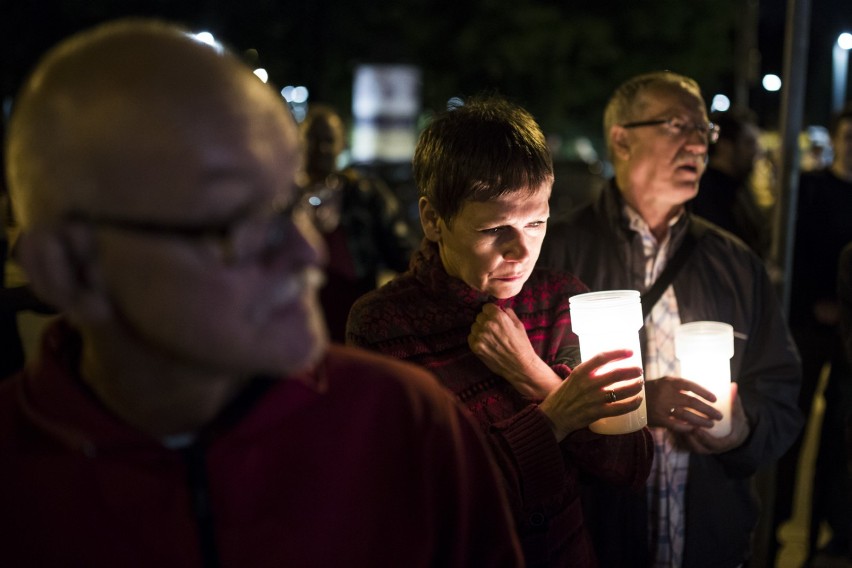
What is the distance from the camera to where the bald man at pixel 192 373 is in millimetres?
1366

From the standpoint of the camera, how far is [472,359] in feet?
7.97

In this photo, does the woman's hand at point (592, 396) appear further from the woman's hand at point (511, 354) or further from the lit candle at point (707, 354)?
the lit candle at point (707, 354)

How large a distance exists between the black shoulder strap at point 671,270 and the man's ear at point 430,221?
3.02 feet

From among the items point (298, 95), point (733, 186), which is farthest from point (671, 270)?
point (298, 95)

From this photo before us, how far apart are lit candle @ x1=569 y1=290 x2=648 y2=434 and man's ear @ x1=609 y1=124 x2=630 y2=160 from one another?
1.33 metres

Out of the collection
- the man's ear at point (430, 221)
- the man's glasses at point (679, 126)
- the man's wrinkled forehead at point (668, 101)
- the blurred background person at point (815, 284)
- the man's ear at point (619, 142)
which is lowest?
the blurred background person at point (815, 284)

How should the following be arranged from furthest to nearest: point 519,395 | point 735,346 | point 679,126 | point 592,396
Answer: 1. point 679,126
2. point 735,346
3. point 519,395
4. point 592,396

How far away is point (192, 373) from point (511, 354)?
0.99 m

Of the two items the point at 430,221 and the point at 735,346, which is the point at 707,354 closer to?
the point at 735,346

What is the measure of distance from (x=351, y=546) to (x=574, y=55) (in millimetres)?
24696

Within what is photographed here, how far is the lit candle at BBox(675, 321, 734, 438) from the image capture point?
2.63 m

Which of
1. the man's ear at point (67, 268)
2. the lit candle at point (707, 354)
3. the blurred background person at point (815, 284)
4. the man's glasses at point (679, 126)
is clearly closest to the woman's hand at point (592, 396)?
the lit candle at point (707, 354)

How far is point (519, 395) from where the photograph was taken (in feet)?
8.00

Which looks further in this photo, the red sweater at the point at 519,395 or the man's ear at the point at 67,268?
the red sweater at the point at 519,395
